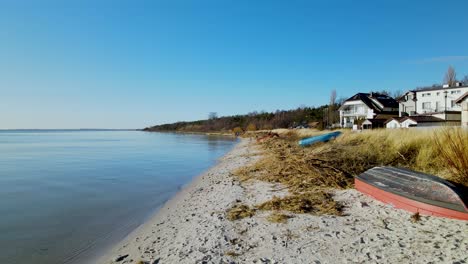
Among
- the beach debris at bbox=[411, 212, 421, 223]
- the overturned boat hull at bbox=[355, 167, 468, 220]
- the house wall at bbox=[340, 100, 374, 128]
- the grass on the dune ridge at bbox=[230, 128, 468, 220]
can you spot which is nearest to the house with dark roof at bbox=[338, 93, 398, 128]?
the house wall at bbox=[340, 100, 374, 128]

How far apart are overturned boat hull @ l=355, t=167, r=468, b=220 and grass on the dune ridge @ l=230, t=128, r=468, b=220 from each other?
94 centimetres

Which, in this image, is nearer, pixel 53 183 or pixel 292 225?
pixel 292 225

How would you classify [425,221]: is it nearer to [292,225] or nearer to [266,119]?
[292,225]

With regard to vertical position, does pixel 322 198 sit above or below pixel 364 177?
below

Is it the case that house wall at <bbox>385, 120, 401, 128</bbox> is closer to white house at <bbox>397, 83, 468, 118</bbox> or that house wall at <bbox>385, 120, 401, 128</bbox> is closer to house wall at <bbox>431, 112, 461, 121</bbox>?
house wall at <bbox>431, 112, 461, 121</bbox>

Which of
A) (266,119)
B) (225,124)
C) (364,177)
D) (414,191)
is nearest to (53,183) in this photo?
(364,177)

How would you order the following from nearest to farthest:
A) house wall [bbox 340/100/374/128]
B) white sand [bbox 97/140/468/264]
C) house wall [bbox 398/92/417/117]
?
white sand [bbox 97/140/468/264] → house wall [bbox 398/92/417/117] → house wall [bbox 340/100/374/128]

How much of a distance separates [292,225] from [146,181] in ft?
28.0

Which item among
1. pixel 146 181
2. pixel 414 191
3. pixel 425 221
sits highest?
pixel 414 191

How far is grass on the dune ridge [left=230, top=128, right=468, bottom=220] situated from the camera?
5.75 meters

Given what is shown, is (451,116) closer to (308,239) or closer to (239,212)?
(239,212)

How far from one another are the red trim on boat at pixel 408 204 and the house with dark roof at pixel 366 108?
3922 cm

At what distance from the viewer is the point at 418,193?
16.0ft

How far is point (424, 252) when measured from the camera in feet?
11.4
